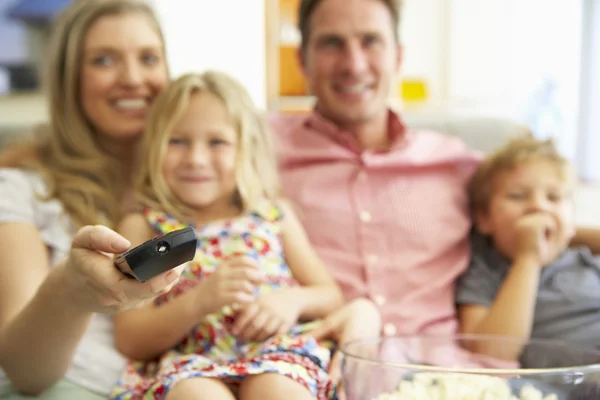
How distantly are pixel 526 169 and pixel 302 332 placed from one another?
0.58m

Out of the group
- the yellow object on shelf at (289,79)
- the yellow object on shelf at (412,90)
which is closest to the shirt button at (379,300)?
the yellow object on shelf at (289,79)

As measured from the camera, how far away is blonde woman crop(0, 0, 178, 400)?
768 millimetres

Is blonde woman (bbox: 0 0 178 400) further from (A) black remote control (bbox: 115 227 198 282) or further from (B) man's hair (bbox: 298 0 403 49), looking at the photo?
(B) man's hair (bbox: 298 0 403 49)

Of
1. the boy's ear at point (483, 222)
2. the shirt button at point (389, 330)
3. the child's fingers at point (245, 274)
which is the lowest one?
the shirt button at point (389, 330)

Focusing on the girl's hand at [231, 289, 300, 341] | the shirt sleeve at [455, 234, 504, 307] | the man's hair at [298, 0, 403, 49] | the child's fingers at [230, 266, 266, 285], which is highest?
the man's hair at [298, 0, 403, 49]

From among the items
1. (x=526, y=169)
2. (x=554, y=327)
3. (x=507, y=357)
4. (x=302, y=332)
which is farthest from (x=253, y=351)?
(x=526, y=169)

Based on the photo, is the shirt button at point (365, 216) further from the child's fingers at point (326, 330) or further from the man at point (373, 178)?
the child's fingers at point (326, 330)

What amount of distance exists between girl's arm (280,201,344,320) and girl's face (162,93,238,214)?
151 millimetres

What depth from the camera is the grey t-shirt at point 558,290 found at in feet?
3.83

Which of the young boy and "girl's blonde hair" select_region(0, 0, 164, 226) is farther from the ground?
"girl's blonde hair" select_region(0, 0, 164, 226)

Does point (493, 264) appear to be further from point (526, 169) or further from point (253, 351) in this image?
point (253, 351)

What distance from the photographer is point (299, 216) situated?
52.7 inches

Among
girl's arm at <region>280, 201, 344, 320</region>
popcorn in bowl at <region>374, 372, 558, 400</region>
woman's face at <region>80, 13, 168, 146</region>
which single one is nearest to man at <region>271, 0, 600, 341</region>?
girl's arm at <region>280, 201, 344, 320</region>

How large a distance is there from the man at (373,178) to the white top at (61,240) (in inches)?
18.2
